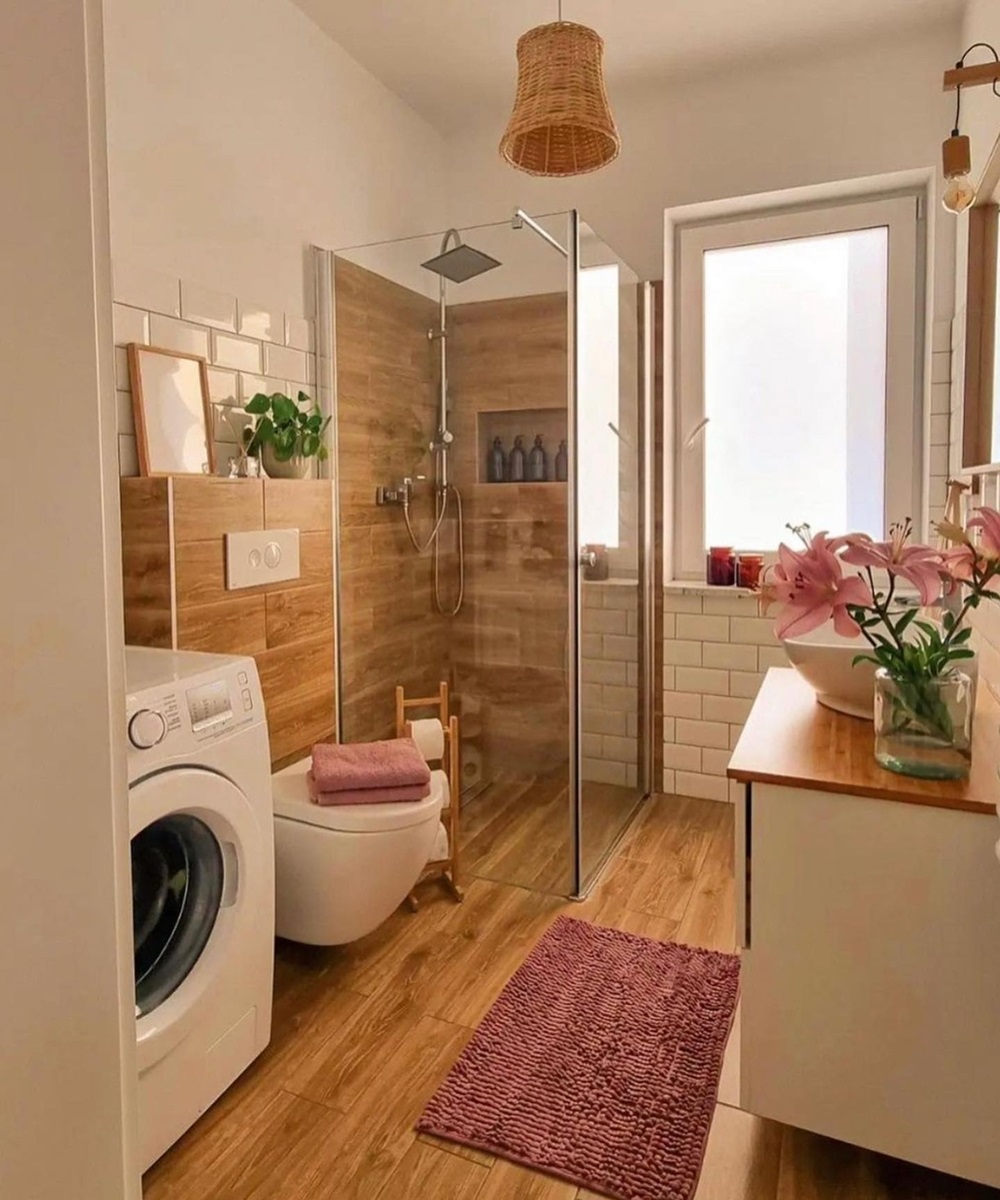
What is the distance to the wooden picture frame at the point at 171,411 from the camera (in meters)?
1.97

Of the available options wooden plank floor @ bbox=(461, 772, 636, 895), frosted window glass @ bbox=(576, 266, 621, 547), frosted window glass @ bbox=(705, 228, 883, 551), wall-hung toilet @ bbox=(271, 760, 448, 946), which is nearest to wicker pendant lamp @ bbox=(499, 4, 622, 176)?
frosted window glass @ bbox=(576, 266, 621, 547)

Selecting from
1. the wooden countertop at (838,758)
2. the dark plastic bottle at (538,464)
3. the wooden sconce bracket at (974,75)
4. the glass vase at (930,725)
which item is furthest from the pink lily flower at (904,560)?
the dark plastic bottle at (538,464)

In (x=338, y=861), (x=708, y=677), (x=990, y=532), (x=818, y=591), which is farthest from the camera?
(x=708, y=677)

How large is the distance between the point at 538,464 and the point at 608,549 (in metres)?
0.39

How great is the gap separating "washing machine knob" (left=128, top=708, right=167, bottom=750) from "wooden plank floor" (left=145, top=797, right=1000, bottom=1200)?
2.60ft

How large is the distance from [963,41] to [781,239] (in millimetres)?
750

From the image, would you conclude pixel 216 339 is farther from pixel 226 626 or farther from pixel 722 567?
pixel 722 567

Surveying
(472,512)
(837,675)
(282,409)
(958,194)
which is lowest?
(837,675)

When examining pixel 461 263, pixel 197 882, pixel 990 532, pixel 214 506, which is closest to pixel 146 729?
pixel 197 882

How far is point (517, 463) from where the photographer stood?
299 cm

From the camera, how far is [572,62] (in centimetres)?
197

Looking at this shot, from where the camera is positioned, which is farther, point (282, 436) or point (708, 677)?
point (708, 677)

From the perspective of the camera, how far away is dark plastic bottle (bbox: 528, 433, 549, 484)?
285cm

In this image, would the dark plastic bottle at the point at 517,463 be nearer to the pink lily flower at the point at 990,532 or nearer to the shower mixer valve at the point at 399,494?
the shower mixer valve at the point at 399,494
